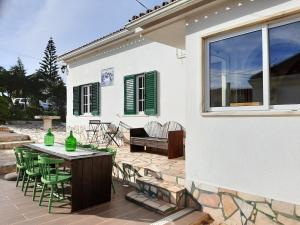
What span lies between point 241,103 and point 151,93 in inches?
187

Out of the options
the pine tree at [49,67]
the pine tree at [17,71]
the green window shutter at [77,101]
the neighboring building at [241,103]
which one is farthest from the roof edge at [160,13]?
the pine tree at [49,67]

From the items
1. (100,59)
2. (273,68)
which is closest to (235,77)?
(273,68)

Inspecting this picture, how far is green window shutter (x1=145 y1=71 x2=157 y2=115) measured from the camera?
857cm

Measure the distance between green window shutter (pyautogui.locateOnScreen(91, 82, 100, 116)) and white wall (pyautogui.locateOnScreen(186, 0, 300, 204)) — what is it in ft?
22.7

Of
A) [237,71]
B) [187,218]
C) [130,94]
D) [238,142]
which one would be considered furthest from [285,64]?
[130,94]

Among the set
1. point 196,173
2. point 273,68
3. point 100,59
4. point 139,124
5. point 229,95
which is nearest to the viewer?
point 273,68

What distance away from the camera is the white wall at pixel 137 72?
26.4 feet

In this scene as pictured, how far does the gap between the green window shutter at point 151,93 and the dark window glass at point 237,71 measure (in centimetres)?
410

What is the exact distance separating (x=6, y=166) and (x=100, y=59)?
567 centimetres

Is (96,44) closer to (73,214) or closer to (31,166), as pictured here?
(31,166)

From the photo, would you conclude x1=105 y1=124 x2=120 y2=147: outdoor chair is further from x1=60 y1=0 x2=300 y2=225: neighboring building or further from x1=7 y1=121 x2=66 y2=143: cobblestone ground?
x1=60 y1=0 x2=300 y2=225: neighboring building

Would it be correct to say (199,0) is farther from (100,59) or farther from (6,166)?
(100,59)

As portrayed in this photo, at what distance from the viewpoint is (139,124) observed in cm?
920

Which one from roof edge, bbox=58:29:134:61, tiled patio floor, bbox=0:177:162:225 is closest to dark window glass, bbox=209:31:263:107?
tiled patio floor, bbox=0:177:162:225
